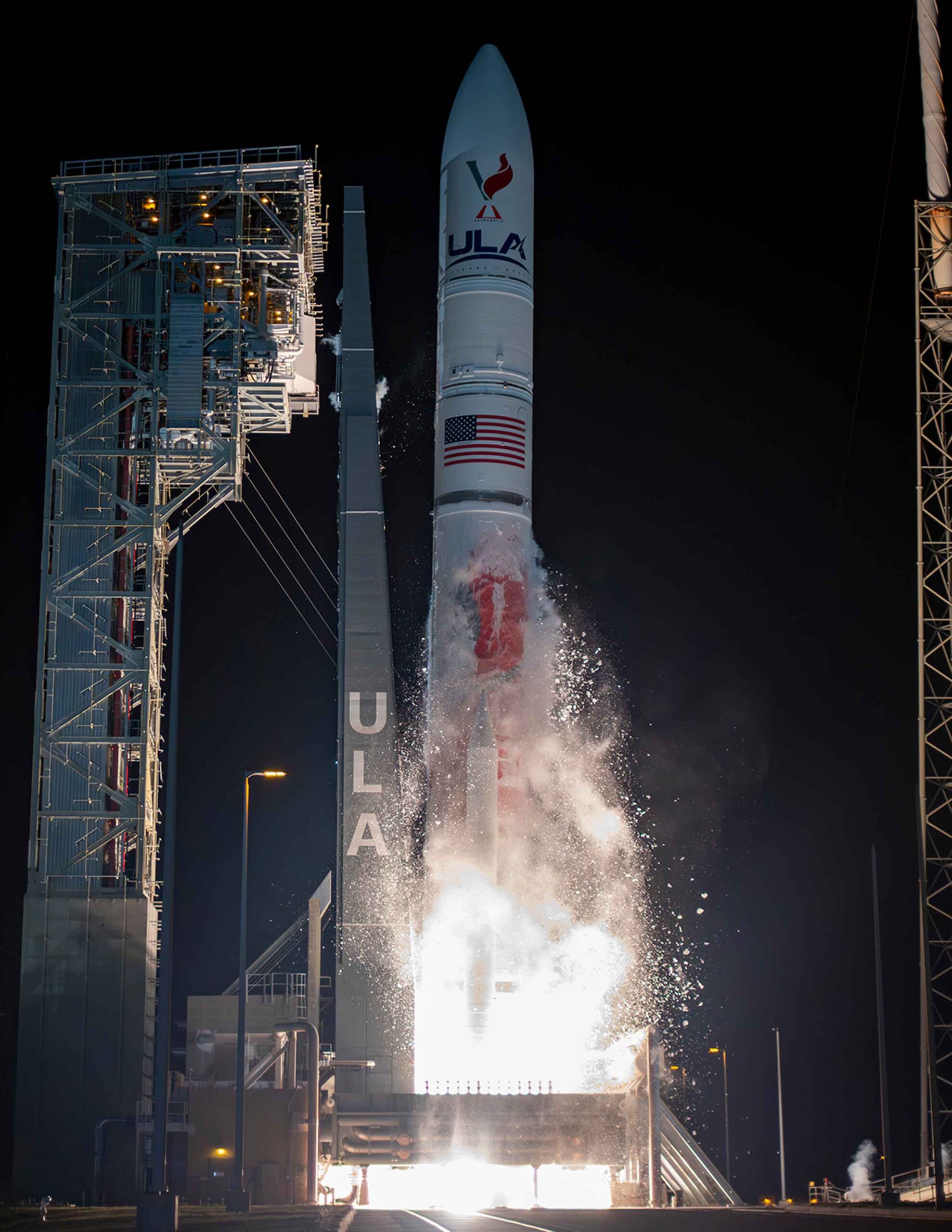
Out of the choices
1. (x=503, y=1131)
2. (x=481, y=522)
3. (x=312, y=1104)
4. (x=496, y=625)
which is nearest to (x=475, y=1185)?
(x=503, y=1131)

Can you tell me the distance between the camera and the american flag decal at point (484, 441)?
5103 centimetres

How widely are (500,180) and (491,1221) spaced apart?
32.2m

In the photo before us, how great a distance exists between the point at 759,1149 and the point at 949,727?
2958cm

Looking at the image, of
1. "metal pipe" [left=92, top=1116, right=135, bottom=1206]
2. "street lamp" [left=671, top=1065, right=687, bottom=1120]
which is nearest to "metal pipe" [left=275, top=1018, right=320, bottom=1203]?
"metal pipe" [left=92, top=1116, right=135, bottom=1206]

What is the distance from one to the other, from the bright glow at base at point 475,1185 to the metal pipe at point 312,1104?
4165mm

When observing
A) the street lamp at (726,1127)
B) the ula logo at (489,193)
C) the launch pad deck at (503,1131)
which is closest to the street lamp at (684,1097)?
the street lamp at (726,1127)

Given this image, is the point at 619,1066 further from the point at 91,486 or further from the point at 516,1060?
the point at 91,486

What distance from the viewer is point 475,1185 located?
50188 millimetres

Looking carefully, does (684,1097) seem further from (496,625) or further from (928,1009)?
(496,625)

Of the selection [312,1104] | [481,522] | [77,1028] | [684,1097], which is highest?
[481,522]

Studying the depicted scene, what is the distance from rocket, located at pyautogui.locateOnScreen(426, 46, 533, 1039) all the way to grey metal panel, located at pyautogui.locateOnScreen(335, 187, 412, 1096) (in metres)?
3.88

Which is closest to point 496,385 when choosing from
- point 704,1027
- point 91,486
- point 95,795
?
point 91,486

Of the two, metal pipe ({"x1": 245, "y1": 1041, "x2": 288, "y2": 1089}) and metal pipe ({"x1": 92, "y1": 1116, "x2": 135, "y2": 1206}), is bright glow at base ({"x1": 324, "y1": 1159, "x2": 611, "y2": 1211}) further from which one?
metal pipe ({"x1": 92, "y1": 1116, "x2": 135, "y2": 1206})

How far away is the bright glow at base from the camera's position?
4988 cm
